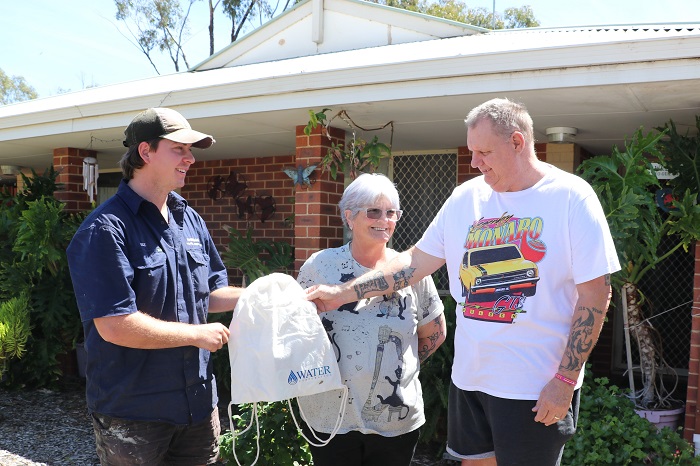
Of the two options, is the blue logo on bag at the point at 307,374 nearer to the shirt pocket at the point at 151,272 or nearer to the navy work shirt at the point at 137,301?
the navy work shirt at the point at 137,301

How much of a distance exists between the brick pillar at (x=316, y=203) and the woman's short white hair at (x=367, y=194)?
8.24 feet

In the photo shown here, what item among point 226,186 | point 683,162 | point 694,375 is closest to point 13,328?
point 226,186

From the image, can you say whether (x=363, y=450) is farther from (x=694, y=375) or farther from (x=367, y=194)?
(x=694, y=375)

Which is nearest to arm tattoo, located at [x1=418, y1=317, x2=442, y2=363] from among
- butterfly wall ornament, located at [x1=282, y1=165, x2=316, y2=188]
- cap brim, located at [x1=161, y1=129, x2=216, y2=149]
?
cap brim, located at [x1=161, y1=129, x2=216, y2=149]

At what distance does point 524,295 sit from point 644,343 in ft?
9.91

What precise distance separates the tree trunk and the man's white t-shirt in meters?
2.69

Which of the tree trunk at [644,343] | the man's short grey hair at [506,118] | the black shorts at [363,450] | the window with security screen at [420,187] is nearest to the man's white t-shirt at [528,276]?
the man's short grey hair at [506,118]

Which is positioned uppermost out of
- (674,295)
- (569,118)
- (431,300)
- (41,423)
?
(569,118)

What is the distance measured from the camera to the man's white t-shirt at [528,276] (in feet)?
6.91

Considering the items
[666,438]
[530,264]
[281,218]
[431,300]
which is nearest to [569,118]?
[666,438]

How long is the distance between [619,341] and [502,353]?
5722 millimetres

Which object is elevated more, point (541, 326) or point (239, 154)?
point (239, 154)

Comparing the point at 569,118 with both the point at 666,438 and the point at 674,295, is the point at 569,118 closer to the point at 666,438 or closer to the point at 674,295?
the point at 666,438

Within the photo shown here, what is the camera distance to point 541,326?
Answer: 7.08ft
